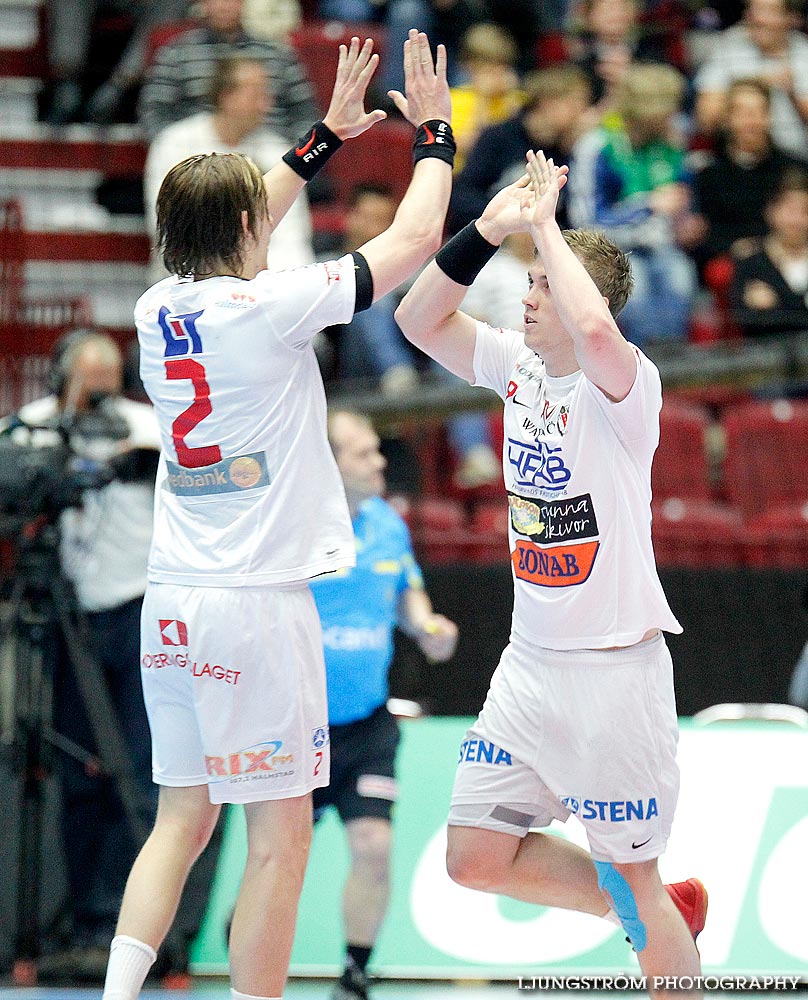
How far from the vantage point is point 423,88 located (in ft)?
12.6

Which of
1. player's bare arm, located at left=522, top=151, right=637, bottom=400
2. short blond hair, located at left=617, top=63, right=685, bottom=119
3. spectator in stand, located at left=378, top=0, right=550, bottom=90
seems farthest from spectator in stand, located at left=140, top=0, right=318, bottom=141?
player's bare arm, located at left=522, top=151, right=637, bottom=400

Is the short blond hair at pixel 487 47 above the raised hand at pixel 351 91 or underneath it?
above

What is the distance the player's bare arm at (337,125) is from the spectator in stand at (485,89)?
4.58m

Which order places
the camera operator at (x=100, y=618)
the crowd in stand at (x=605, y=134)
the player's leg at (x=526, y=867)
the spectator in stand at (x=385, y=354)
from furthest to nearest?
1. the crowd in stand at (x=605, y=134)
2. the spectator in stand at (x=385, y=354)
3. the camera operator at (x=100, y=618)
4. the player's leg at (x=526, y=867)

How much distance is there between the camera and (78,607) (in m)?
5.30

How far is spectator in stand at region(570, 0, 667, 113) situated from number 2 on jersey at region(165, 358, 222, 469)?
5.41 meters

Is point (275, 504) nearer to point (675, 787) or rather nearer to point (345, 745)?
point (675, 787)

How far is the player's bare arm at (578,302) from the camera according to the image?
3375 millimetres

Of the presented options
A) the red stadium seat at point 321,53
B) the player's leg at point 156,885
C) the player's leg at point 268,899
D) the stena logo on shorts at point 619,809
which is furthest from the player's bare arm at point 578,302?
the red stadium seat at point 321,53

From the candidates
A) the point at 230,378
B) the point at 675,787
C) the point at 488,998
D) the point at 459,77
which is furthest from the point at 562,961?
the point at 459,77

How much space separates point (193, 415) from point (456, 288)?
698 millimetres

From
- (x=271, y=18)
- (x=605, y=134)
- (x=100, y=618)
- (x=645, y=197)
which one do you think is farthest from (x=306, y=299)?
(x=271, y=18)

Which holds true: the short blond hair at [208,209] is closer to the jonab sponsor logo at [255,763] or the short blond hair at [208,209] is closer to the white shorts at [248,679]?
the white shorts at [248,679]

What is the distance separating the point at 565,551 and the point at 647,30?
20.8 ft
